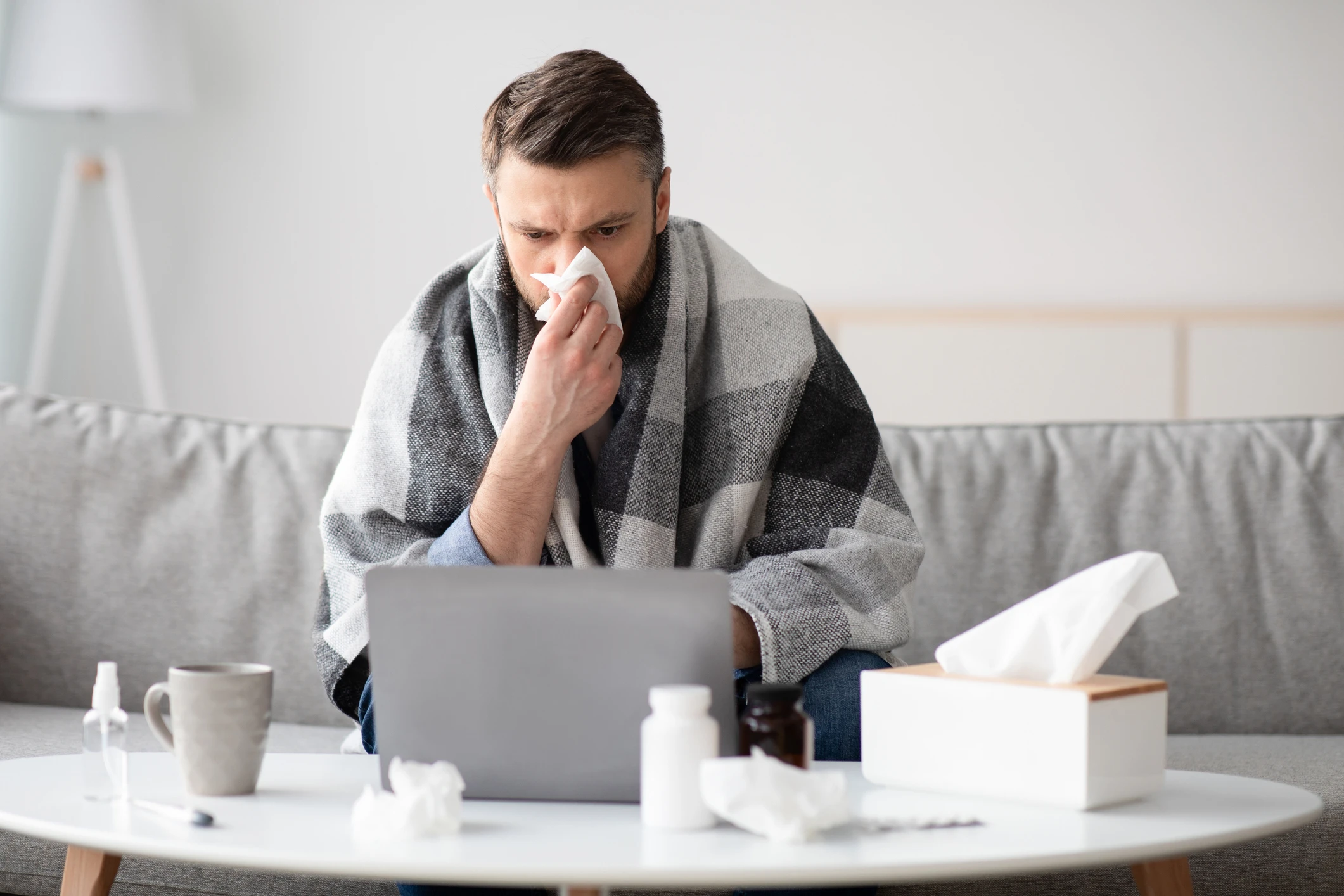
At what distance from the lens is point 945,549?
1746 millimetres

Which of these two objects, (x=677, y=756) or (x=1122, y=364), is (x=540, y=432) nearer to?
(x=677, y=756)

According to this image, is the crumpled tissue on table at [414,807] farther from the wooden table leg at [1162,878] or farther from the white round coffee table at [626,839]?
the wooden table leg at [1162,878]

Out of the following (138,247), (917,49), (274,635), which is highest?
(917,49)

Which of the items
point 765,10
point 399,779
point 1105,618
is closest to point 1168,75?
point 765,10

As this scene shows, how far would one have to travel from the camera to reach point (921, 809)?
2.76 ft

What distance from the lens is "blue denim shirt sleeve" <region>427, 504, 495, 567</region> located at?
125cm

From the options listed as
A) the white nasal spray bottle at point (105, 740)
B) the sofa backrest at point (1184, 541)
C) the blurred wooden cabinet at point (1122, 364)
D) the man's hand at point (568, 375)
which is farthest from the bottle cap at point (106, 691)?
the blurred wooden cabinet at point (1122, 364)

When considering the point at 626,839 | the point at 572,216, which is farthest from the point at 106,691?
the point at 572,216

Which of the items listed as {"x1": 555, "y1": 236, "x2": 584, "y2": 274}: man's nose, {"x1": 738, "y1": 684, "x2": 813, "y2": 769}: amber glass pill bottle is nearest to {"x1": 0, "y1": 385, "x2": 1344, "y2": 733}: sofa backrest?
{"x1": 555, "y1": 236, "x2": 584, "y2": 274}: man's nose

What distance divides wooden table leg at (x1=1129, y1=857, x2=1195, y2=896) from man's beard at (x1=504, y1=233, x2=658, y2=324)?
700 mm

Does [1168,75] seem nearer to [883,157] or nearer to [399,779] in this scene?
[883,157]

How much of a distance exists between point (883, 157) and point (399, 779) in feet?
7.72

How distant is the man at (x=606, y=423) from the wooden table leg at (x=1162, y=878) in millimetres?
338

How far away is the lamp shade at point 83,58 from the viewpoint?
8.96 feet
